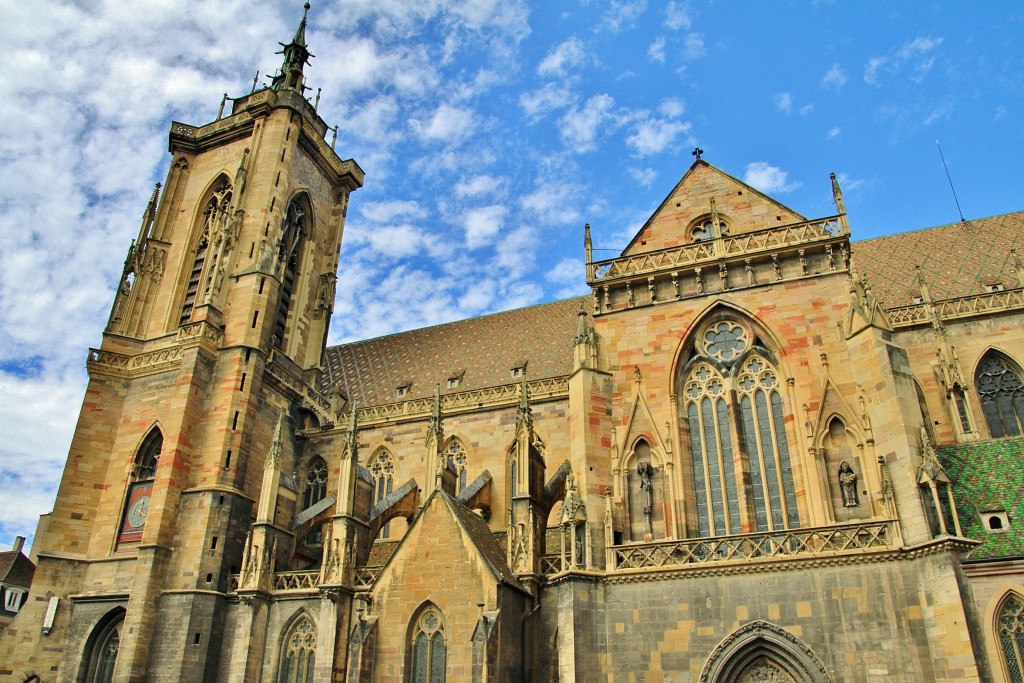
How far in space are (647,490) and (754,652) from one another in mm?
3707

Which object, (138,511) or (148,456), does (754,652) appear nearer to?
(138,511)

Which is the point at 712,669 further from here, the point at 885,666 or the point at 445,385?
the point at 445,385

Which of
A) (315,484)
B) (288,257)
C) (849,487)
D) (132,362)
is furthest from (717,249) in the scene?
(132,362)

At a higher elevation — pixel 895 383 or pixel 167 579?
pixel 895 383

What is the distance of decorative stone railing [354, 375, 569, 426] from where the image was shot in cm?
2390

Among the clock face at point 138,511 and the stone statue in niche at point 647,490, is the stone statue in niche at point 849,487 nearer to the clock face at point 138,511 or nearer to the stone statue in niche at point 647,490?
the stone statue in niche at point 647,490

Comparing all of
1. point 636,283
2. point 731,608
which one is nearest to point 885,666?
point 731,608

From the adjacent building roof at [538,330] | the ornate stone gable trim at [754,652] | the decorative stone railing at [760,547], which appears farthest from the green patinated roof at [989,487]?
the adjacent building roof at [538,330]

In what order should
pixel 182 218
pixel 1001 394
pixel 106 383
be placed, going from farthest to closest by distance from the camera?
1. pixel 182 218
2. pixel 106 383
3. pixel 1001 394

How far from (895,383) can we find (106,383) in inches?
892

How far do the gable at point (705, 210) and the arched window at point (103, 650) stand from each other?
1692 cm

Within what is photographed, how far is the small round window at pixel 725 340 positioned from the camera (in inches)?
679

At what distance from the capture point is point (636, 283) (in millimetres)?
18438

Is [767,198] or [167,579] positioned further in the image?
[167,579]
